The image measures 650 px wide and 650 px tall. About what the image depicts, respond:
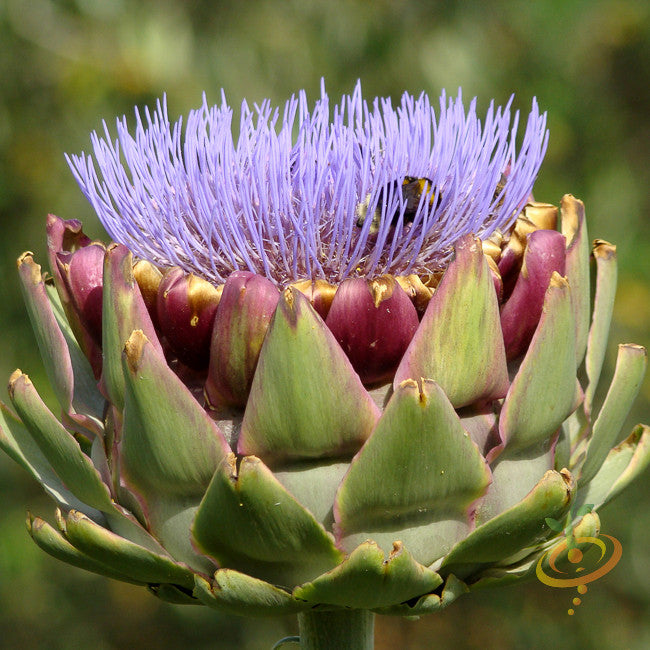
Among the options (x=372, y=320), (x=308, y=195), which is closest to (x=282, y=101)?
(x=308, y=195)

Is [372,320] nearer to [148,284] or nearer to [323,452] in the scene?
[323,452]

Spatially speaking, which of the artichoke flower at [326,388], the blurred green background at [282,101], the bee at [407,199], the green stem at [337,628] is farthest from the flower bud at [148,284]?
the blurred green background at [282,101]

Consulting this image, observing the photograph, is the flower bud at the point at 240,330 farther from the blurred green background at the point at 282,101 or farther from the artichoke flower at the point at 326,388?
the blurred green background at the point at 282,101

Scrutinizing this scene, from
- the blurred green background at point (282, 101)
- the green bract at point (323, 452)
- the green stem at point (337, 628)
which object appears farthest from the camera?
the blurred green background at point (282, 101)

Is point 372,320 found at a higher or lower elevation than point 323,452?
higher

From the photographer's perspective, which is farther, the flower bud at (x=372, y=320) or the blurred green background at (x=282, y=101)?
the blurred green background at (x=282, y=101)

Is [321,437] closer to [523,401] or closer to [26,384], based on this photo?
[523,401]

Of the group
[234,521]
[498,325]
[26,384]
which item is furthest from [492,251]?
[26,384]
